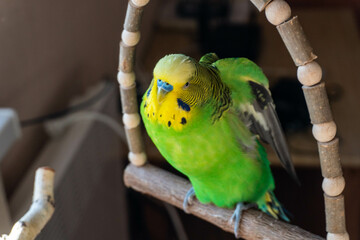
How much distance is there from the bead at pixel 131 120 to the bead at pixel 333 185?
0.82ft

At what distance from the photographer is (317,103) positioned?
1.41 ft

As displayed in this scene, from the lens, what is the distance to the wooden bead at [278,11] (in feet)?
1.30

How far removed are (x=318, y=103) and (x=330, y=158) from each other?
6 cm

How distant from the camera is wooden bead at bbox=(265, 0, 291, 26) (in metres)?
0.40

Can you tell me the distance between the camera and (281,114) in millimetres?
1274

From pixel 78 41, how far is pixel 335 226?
2.61 ft

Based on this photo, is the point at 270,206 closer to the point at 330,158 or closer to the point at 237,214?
the point at 237,214

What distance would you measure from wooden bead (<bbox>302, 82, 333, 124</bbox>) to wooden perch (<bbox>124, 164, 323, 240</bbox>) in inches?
6.9

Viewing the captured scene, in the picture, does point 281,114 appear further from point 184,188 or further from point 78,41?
point 184,188

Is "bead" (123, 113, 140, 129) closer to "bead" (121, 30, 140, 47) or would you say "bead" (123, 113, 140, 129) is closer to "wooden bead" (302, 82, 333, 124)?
"bead" (121, 30, 140, 47)

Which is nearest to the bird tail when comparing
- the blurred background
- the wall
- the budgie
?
the budgie

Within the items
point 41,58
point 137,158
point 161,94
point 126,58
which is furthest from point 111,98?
point 161,94

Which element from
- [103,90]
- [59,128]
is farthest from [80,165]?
[103,90]

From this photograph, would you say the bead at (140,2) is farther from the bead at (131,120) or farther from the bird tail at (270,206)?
the bird tail at (270,206)
